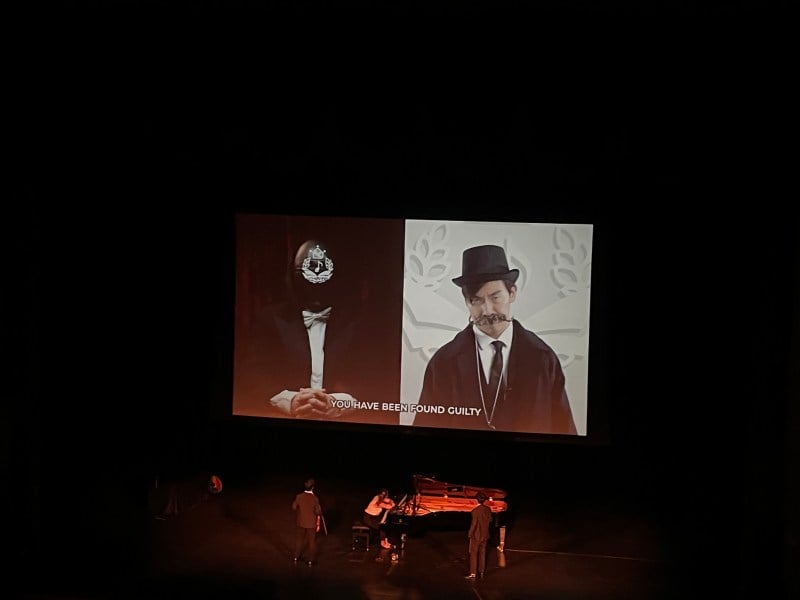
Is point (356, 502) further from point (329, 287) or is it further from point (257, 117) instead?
point (257, 117)

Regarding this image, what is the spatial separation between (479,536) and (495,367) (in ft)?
6.49

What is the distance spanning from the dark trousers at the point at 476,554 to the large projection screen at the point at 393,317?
64.2 inches

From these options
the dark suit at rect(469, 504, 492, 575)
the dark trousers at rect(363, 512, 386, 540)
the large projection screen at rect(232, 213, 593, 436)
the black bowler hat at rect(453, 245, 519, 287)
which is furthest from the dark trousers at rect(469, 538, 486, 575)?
the black bowler hat at rect(453, 245, 519, 287)

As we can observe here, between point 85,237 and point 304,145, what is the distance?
2784 mm

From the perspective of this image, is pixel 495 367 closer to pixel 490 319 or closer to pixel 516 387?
pixel 516 387

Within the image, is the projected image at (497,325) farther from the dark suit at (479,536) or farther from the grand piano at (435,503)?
the dark suit at (479,536)

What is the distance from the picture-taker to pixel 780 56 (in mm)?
6371

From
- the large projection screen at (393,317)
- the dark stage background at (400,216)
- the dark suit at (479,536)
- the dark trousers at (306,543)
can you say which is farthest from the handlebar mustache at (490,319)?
the dark trousers at (306,543)

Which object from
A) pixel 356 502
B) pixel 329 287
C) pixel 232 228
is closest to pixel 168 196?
pixel 232 228

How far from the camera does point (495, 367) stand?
27.5 ft

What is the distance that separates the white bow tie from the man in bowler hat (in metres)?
1.15

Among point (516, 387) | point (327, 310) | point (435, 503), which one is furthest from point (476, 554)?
point (327, 310)

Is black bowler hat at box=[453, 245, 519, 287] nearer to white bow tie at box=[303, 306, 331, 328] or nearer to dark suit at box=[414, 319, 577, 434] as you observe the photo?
dark suit at box=[414, 319, 577, 434]

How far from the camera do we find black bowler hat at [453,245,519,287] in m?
8.29
